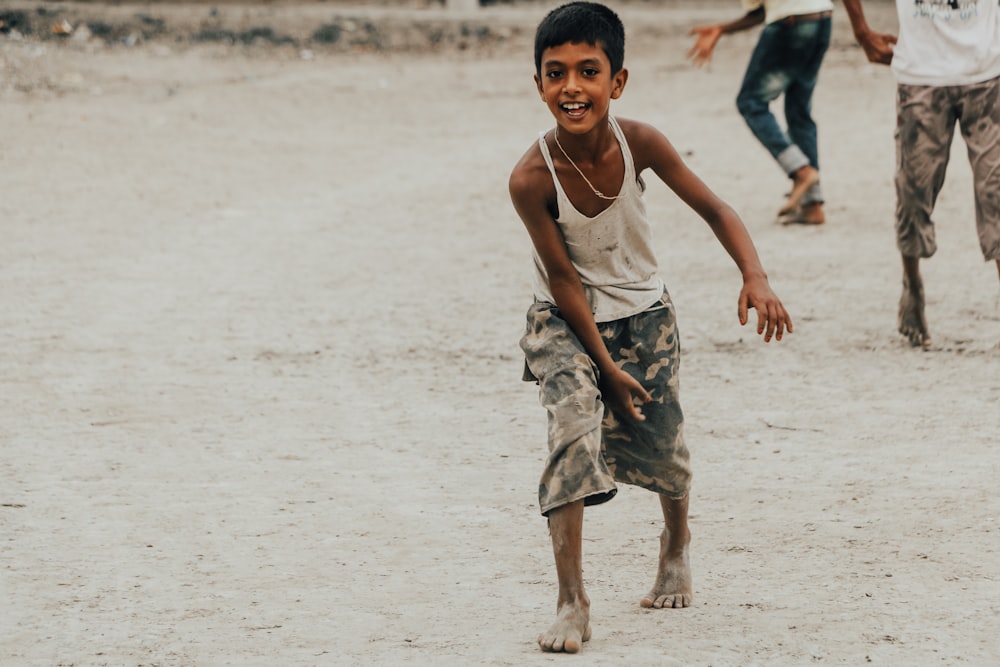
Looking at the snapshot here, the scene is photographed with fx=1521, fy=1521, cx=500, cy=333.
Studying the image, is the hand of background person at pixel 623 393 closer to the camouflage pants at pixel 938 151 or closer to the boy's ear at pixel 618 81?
the boy's ear at pixel 618 81

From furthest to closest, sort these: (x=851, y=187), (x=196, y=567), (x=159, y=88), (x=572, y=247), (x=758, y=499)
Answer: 1. (x=159, y=88)
2. (x=851, y=187)
3. (x=758, y=499)
4. (x=196, y=567)
5. (x=572, y=247)

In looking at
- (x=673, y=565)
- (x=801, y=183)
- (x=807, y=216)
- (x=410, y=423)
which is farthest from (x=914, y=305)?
(x=673, y=565)

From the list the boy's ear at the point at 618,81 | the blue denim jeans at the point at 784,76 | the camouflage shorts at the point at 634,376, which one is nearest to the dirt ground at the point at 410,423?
the camouflage shorts at the point at 634,376

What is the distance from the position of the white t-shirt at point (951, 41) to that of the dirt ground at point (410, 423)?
1.01m

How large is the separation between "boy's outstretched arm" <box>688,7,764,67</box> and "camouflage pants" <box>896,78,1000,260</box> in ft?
6.18

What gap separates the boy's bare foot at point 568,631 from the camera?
3133 mm

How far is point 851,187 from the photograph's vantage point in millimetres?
8992

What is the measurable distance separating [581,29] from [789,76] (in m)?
4.83

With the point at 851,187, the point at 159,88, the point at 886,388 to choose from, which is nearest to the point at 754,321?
the point at 886,388

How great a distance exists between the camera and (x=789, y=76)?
7.84 m

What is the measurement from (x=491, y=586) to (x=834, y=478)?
4.07ft

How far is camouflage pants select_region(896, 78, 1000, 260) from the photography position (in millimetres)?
5473

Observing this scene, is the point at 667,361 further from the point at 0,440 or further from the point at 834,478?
the point at 0,440

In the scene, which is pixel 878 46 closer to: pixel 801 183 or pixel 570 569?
pixel 801 183
